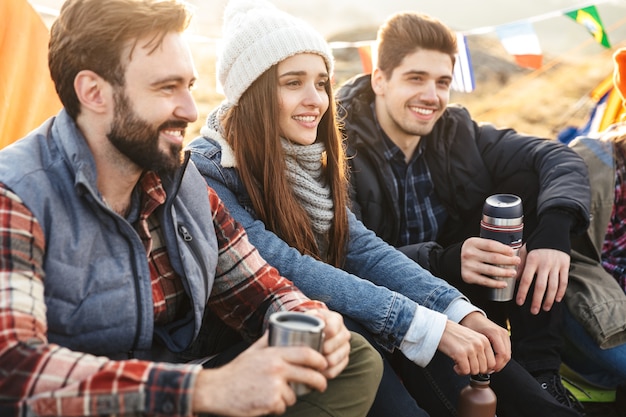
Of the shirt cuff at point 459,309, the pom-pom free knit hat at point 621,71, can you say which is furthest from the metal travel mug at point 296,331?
the pom-pom free knit hat at point 621,71

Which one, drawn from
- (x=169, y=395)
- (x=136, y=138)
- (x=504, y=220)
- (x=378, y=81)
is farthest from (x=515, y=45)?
(x=169, y=395)

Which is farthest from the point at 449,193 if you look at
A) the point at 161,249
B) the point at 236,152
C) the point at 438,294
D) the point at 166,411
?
the point at 166,411

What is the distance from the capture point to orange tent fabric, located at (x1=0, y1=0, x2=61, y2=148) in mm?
3230

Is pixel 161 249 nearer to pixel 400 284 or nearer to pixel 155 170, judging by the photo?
pixel 155 170

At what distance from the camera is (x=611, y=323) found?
127 inches

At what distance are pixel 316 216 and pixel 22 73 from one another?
145 centimetres

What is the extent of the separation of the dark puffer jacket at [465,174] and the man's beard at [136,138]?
1.46 meters

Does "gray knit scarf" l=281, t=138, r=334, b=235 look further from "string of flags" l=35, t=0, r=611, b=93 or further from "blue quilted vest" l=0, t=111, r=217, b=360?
"string of flags" l=35, t=0, r=611, b=93

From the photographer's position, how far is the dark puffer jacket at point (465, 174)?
3359mm

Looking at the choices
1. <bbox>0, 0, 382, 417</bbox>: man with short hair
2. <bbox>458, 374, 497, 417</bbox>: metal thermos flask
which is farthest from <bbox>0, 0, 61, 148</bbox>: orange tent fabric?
<bbox>458, 374, 497, 417</bbox>: metal thermos flask

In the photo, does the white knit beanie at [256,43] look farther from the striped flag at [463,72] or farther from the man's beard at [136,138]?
the striped flag at [463,72]

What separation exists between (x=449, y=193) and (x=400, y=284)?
99 cm

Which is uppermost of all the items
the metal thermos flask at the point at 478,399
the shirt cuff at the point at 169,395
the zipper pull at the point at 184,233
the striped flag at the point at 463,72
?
the striped flag at the point at 463,72

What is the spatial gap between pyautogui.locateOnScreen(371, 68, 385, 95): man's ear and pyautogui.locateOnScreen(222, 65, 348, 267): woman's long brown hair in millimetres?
1132
